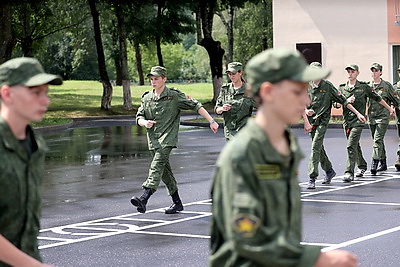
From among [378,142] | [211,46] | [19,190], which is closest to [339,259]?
[19,190]

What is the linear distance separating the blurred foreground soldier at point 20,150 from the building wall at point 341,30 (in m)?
30.9

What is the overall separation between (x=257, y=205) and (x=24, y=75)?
1289mm

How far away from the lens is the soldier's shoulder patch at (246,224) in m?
3.87

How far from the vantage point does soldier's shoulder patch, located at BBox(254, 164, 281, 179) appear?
397 cm

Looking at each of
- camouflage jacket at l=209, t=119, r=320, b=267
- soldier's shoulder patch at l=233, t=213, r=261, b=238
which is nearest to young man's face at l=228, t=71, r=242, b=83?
camouflage jacket at l=209, t=119, r=320, b=267

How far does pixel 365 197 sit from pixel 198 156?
810cm

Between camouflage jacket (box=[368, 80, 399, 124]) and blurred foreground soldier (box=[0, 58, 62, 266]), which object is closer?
blurred foreground soldier (box=[0, 58, 62, 266])

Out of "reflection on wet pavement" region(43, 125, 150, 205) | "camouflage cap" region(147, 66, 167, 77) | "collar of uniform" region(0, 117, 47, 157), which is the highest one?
"collar of uniform" region(0, 117, 47, 157)

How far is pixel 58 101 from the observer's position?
56.3m

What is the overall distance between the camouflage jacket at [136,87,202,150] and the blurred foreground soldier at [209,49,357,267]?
9363mm

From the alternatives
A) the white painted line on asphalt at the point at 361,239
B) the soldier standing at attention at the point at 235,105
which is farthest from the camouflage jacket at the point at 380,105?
the white painted line on asphalt at the point at 361,239

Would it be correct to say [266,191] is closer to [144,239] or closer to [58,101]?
[144,239]

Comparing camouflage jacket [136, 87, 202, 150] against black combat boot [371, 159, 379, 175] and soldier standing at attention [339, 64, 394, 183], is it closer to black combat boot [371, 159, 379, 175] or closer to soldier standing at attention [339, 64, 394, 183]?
soldier standing at attention [339, 64, 394, 183]

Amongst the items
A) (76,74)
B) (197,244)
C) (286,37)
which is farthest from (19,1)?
(76,74)
